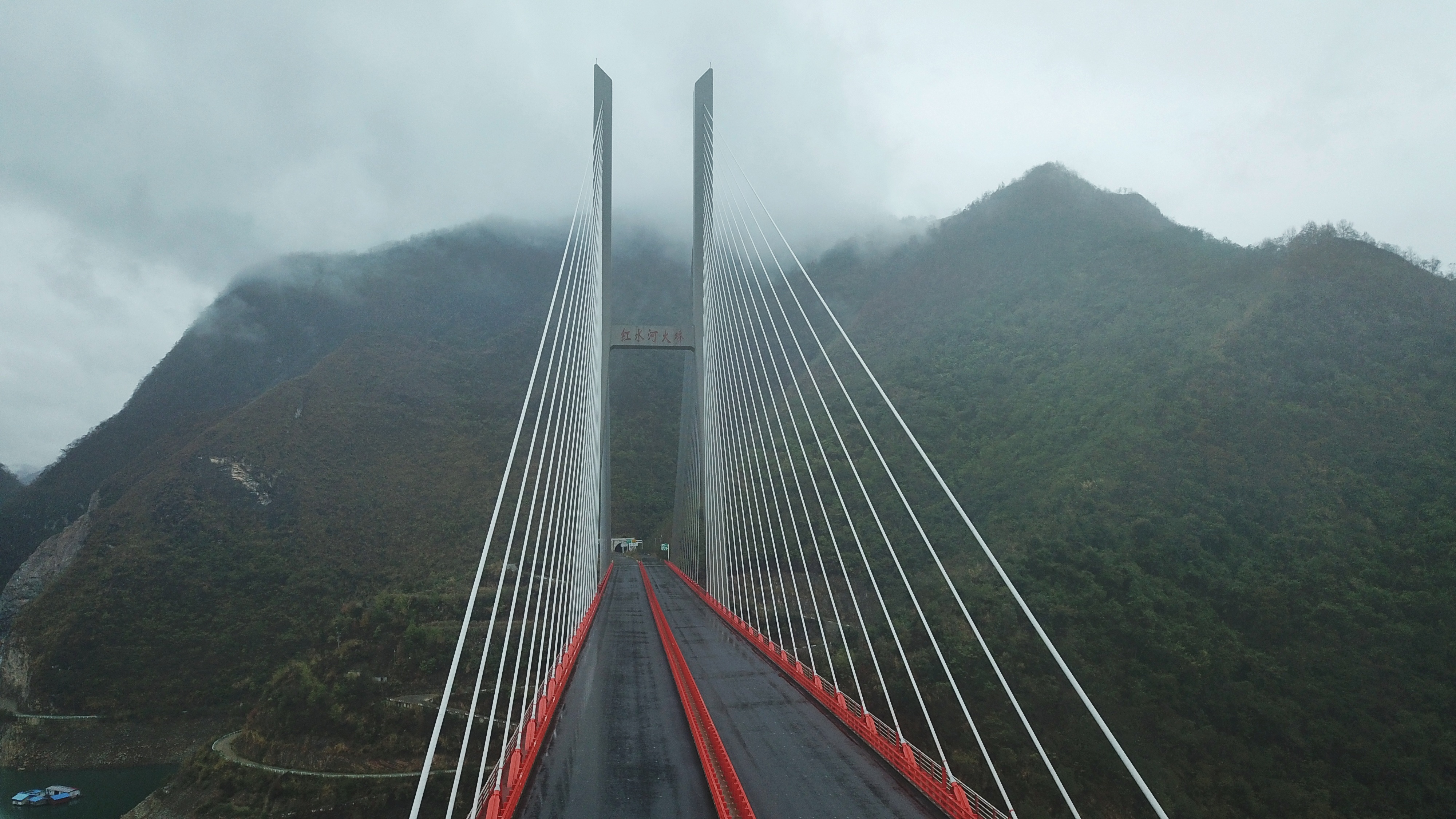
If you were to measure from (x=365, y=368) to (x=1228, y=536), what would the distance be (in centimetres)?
6356

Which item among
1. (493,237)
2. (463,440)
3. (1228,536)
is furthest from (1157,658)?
(493,237)

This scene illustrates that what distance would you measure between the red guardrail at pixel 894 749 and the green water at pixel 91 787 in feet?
81.7

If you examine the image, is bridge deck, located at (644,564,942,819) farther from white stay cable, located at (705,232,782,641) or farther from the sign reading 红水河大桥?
the sign reading 红水河大桥

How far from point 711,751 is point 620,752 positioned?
3.97 feet

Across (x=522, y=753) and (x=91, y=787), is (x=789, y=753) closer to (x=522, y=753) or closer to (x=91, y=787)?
(x=522, y=753)

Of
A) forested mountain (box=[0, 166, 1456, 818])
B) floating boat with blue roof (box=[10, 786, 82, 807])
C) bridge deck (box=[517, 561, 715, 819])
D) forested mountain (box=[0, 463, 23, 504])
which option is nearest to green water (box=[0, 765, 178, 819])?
floating boat with blue roof (box=[10, 786, 82, 807])

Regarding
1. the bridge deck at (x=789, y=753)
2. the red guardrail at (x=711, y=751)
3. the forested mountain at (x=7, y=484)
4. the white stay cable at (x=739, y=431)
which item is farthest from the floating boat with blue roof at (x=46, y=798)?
the forested mountain at (x=7, y=484)

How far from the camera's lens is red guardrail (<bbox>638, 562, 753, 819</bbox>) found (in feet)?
22.0

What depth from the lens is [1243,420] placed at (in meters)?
20.2

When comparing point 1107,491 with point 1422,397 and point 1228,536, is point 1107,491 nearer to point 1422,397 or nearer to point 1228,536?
point 1228,536

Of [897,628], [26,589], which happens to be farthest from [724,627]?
[26,589]

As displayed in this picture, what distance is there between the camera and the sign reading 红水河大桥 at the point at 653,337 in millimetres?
27469

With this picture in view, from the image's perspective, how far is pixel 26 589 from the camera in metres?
36.1

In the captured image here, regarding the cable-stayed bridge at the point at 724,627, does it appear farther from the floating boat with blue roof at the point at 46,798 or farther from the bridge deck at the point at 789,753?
the floating boat with blue roof at the point at 46,798
